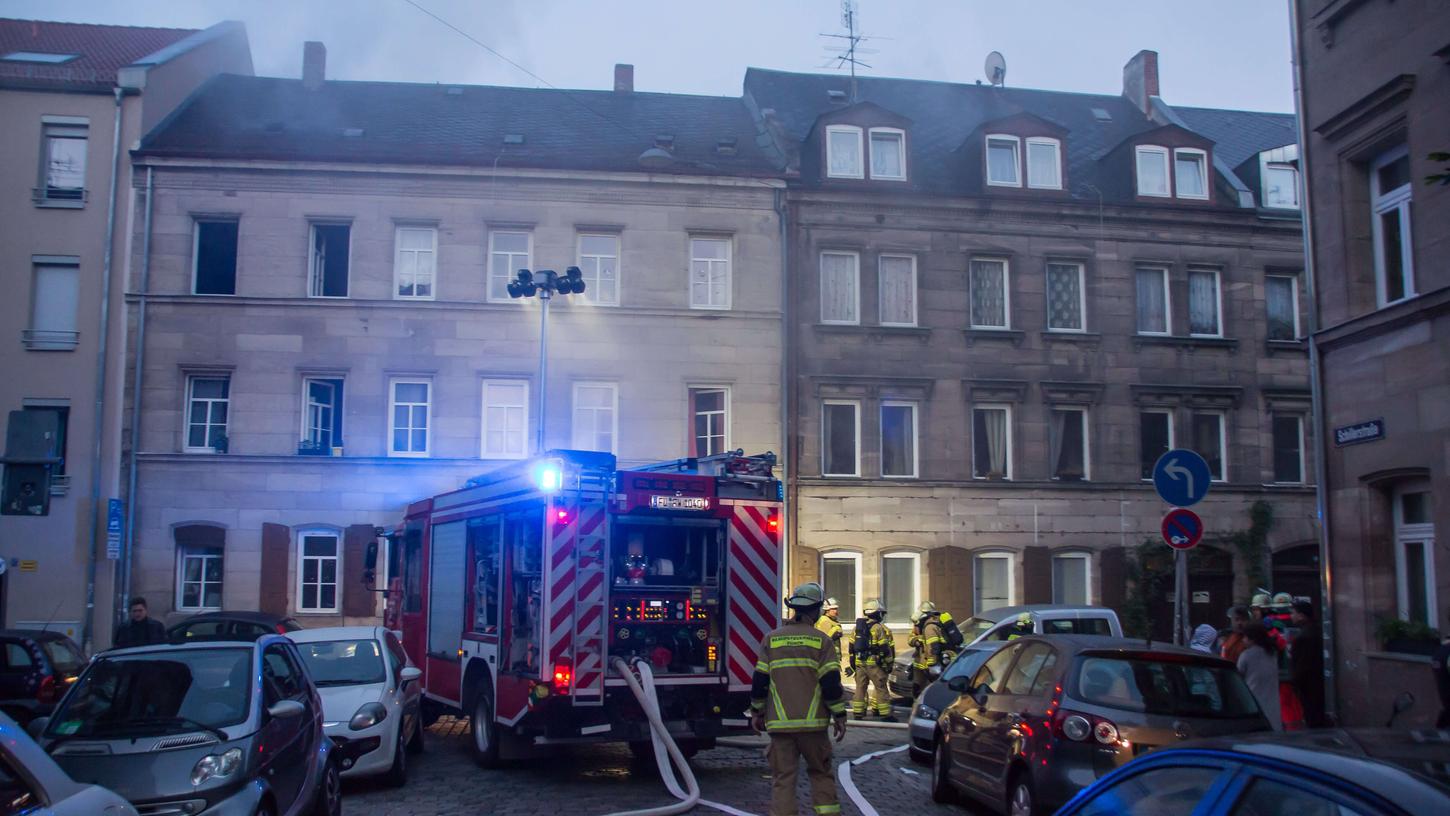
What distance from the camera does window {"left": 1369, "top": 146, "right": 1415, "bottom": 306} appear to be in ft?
45.8

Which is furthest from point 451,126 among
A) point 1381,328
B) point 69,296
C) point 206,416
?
point 1381,328

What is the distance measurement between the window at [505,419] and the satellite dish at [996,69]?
16.5 m

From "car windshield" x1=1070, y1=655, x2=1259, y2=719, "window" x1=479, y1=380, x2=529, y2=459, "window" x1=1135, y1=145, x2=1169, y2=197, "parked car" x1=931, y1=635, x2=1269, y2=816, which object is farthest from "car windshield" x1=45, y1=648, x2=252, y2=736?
"window" x1=1135, y1=145, x2=1169, y2=197

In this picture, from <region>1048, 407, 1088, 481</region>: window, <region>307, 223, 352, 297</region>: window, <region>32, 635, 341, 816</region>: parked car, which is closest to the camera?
<region>32, 635, 341, 816</region>: parked car

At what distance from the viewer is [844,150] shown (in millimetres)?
28234

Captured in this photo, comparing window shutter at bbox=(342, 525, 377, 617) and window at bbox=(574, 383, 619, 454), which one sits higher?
window at bbox=(574, 383, 619, 454)

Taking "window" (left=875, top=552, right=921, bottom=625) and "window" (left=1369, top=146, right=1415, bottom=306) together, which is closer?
"window" (left=1369, top=146, right=1415, bottom=306)

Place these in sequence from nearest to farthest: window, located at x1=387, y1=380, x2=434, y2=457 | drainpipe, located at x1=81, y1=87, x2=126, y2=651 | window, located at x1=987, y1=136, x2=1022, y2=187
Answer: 1. drainpipe, located at x1=81, y1=87, x2=126, y2=651
2. window, located at x1=387, y1=380, x2=434, y2=457
3. window, located at x1=987, y1=136, x2=1022, y2=187

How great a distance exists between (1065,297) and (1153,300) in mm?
2128

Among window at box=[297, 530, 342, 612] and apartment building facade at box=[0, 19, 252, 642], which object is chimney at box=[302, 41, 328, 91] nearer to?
apartment building facade at box=[0, 19, 252, 642]

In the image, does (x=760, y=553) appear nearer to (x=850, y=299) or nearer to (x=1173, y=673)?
(x=1173, y=673)

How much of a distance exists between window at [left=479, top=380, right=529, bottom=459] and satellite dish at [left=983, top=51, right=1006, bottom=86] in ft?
54.0

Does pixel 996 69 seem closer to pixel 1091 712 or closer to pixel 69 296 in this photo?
pixel 69 296

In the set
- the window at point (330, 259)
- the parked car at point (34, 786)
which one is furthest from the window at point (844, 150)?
the parked car at point (34, 786)
